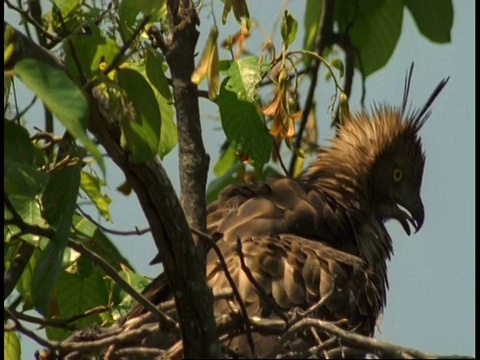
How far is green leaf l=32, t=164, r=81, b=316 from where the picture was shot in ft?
11.0

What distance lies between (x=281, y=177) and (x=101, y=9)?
68.9 inches

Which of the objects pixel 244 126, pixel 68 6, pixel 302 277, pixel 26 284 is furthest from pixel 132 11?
pixel 302 277

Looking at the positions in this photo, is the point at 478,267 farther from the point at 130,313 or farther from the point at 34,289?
the point at 34,289

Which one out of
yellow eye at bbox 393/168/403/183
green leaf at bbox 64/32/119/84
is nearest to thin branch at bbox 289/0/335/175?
yellow eye at bbox 393/168/403/183

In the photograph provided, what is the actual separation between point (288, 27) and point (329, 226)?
152cm

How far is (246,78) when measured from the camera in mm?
4676

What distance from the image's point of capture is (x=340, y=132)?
6.85 metres

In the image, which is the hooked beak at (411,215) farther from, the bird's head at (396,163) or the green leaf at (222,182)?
the green leaf at (222,182)

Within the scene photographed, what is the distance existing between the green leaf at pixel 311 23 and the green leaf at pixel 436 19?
31.9 inches

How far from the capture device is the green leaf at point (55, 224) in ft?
11.0

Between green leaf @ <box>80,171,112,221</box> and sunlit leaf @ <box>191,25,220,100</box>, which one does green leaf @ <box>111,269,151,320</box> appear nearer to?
green leaf @ <box>80,171,112,221</box>

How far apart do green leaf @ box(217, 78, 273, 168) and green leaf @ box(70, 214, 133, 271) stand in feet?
1.99

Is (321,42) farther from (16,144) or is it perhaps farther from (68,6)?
(16,144)

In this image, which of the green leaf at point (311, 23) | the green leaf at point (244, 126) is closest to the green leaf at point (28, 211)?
the green leaf at point (244, 126)
